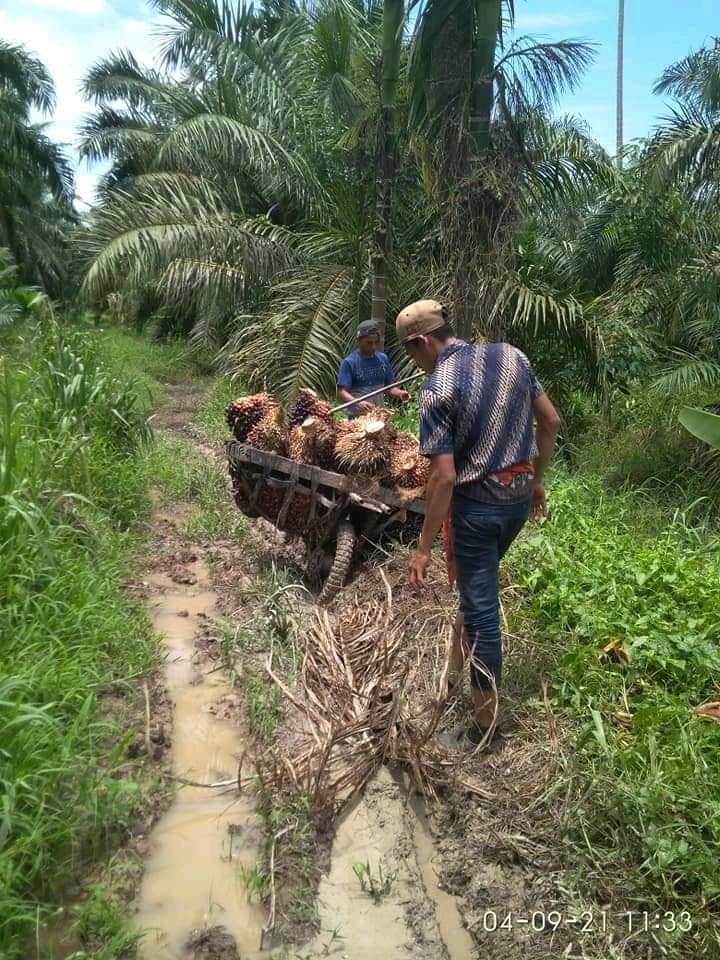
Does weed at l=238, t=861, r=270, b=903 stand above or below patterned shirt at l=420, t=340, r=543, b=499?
below

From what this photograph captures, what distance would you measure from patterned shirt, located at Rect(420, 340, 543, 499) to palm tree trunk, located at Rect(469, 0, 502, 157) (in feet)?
15.8

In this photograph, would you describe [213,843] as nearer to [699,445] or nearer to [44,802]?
[44,802]

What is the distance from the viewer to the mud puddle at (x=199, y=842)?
8.38ft

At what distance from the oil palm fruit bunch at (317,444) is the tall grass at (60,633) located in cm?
131

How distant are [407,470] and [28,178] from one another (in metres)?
24.5

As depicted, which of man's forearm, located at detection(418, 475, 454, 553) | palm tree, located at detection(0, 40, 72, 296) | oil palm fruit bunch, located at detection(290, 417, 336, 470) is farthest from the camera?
palm tree, located at detection(0, 40, 72, 296)

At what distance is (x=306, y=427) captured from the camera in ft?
16.6

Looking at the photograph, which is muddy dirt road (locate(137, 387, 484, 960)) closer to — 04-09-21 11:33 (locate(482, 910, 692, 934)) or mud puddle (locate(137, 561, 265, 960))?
mud puddle (locate(137, 561, 265, 960))

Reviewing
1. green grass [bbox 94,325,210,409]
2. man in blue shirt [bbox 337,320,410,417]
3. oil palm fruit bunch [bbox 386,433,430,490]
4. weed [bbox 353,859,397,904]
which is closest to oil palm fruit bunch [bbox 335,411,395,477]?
oil palm fruit bunch [bbox 386,433,430,490]

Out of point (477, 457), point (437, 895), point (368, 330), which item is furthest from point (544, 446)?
point (368, 330)

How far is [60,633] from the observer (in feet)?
11.9

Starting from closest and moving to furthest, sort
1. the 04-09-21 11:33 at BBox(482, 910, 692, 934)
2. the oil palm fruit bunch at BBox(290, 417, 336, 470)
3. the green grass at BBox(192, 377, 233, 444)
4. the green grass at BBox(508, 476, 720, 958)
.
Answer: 1. the 04-09-21 11:33 at BBox(482, 910, 692, 934)
2. the green grass at BBox(508, 476, 720, 958)
3. the oil palm fruit bunch at BBox(290, 417, 336, 470)
4. the green grass at BBox(192, 377, 233, 444)

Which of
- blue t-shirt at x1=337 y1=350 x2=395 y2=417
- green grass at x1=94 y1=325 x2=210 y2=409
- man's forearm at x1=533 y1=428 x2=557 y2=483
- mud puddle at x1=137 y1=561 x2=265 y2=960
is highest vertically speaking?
man's forearm at x1=533 y1=428 x2=557 y2=483

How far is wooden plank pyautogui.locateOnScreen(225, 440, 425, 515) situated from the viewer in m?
4.75
